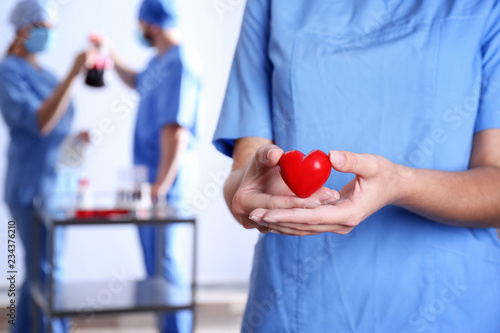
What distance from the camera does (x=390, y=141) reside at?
2.39 feet

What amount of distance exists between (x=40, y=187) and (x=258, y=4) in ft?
6.73

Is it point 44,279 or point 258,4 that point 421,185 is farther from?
point 44,279

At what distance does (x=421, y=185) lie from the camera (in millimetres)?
629

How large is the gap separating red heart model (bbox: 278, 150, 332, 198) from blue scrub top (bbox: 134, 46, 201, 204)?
1965 millimetres

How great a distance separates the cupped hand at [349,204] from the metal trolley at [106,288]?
142cm

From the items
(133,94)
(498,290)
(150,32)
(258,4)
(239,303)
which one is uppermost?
(150,32)

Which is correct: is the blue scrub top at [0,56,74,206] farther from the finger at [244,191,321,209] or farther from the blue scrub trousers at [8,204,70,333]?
the finger at [244,191,321,209]

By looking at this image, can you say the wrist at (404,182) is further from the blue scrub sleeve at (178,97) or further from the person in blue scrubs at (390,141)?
the blue scrub sleeve at (178,97)

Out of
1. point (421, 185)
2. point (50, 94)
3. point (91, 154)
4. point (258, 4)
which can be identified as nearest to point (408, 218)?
point (421, 185)

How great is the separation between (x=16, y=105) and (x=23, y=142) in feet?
0.56

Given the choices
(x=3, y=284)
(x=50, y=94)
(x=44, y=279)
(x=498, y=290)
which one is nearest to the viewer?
(x=498, y=290)

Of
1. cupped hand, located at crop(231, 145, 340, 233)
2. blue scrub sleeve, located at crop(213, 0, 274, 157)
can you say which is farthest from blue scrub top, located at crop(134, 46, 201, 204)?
cupped hand, located at crop(231, 145, 340, 233)

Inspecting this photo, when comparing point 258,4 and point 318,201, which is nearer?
point 318,201

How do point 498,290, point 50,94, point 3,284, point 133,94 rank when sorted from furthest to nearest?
point 133,94 < point 3,284 < point 50,94 < point 498,290
